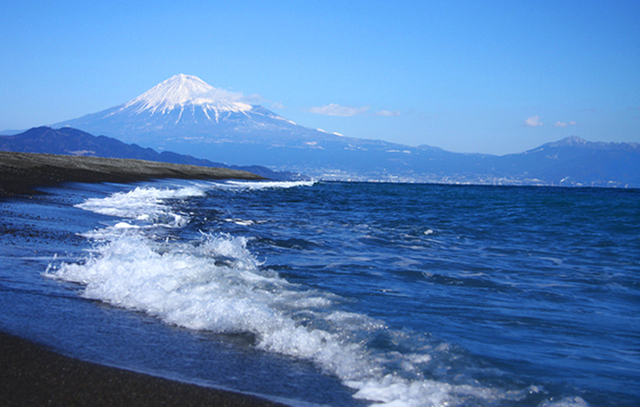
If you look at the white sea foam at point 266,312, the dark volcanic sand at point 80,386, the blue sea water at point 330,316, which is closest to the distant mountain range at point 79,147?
the blue sea water at point 330,316

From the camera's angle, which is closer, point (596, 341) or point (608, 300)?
point (596, 341)

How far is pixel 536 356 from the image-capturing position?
472 centimetres

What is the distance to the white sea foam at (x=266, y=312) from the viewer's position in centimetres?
379

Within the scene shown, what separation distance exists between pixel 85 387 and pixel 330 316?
9.00ft

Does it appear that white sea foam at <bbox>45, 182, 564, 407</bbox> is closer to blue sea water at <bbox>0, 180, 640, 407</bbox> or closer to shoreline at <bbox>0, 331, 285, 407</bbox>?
blue sea water at <bbox>0, 180, 640, 407</bbox>

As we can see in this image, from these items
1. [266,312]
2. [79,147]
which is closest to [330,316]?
[266,312]

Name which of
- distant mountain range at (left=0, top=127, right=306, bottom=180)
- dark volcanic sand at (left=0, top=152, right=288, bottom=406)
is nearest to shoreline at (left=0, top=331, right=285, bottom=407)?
dark volcanic sand at (left=0, top=152, right=288, bottom=406)

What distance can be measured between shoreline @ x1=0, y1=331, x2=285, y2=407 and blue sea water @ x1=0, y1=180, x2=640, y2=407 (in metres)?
0.19

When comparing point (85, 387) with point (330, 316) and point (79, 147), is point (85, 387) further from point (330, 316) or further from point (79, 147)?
point (79, 147)

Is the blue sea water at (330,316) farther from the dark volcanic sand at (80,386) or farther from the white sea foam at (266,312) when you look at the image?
the dark volcanic sand at (80,386)

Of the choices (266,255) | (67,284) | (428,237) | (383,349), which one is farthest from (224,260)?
(428,237)

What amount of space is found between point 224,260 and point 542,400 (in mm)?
5851

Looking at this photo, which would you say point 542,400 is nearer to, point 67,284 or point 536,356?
point 536,356

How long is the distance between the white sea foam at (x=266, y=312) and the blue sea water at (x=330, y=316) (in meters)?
0.02
